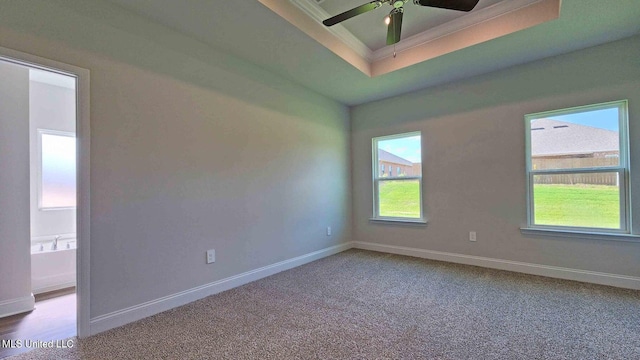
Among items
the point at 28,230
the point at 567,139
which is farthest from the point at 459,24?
the point at 28,230

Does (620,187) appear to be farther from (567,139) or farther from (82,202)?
(82,202)

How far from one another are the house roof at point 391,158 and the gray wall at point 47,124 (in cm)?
447

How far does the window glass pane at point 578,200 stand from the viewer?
2.96 meters

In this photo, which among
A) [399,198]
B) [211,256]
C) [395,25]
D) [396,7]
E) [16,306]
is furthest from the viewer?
[399,198]

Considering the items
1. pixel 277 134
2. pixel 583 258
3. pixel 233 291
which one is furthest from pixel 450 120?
pixel 233 291

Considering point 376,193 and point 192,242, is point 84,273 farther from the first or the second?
point 376,193

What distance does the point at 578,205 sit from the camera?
3.12 meters

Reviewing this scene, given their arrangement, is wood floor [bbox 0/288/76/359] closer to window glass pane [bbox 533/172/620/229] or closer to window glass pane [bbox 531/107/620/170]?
window glass pane [bbox 533/172/620/229]

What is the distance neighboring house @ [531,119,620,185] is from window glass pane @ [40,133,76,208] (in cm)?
627

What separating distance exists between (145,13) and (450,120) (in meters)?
3.72

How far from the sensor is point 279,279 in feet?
10.6

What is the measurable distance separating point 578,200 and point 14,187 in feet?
18.9

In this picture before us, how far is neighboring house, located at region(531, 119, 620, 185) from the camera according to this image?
2973 mm

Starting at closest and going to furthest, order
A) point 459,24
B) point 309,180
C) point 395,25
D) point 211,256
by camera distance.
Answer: point 395,25
point 211,256
point 459,24
point 309,180
